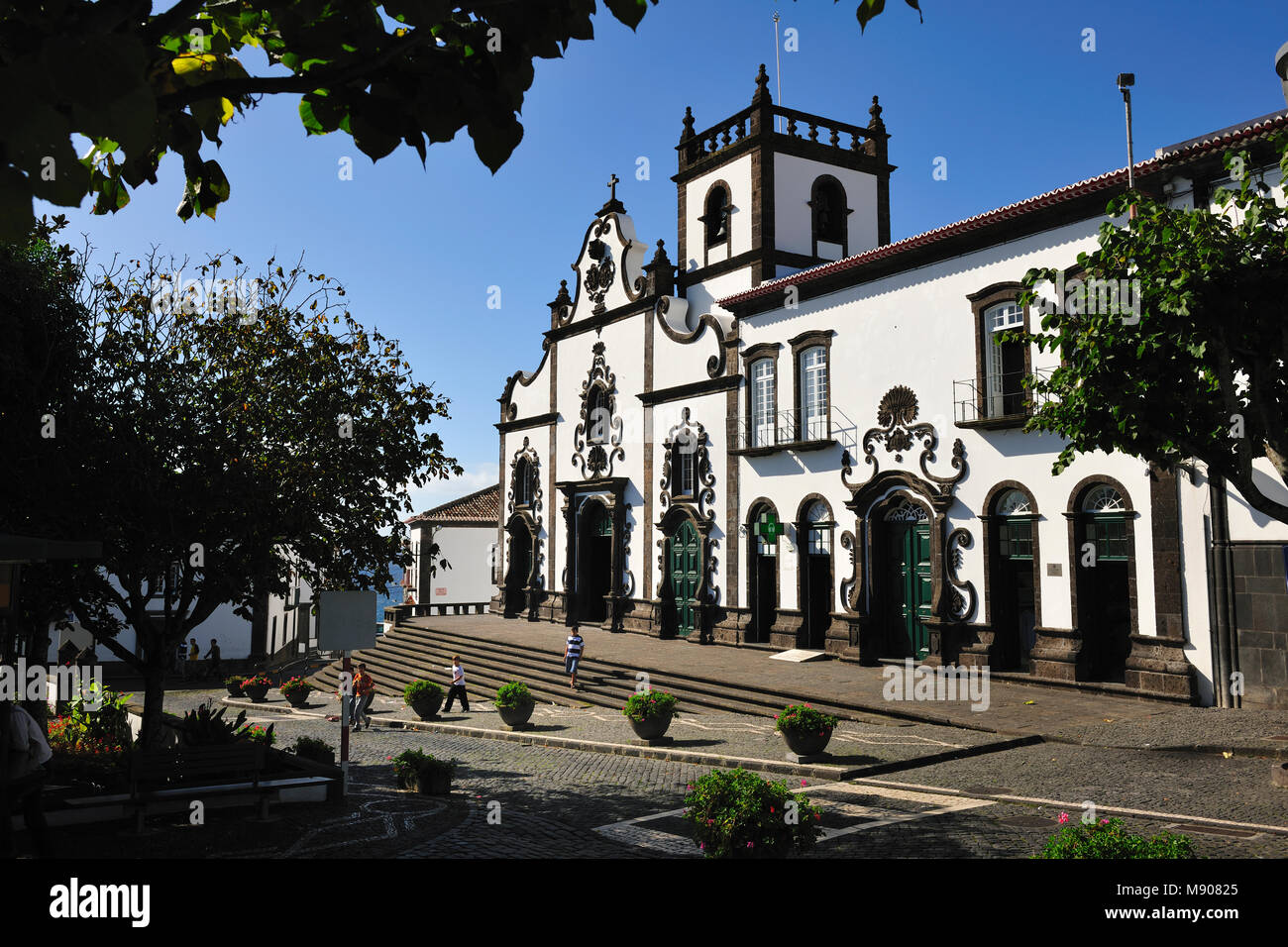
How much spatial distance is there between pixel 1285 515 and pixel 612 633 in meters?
21.3

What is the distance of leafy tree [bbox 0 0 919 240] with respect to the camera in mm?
2438

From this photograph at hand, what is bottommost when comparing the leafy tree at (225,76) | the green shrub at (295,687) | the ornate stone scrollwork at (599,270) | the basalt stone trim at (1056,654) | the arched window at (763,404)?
the green shrub at (295,687)

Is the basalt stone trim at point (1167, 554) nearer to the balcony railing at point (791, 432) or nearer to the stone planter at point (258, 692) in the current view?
the balcony railing at point (791, 432)

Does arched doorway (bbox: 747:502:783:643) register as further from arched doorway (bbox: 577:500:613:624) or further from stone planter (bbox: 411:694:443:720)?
stone planter (bbox: 411:694:443:720)

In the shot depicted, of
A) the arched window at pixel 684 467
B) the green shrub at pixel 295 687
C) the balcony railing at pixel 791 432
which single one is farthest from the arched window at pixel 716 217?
the green shrub at pixel 295 687

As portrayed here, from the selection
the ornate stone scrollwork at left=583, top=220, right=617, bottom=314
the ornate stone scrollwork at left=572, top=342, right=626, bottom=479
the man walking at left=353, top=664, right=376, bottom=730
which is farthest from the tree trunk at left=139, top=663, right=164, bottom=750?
the ornate stone scrollwork at left=583, top=220, right=617, bottom=314

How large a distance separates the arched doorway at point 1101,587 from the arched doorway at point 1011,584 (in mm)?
1246

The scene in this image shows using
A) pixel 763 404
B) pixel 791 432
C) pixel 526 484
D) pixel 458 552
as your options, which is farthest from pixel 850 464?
pixel 458 552

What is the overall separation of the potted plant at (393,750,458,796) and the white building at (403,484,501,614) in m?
26.2

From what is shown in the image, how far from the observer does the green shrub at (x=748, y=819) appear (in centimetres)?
773

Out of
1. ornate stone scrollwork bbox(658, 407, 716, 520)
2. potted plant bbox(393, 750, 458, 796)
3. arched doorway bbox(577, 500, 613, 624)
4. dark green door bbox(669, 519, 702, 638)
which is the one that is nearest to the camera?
potted plant bbox(393, 750, 458, 796)
